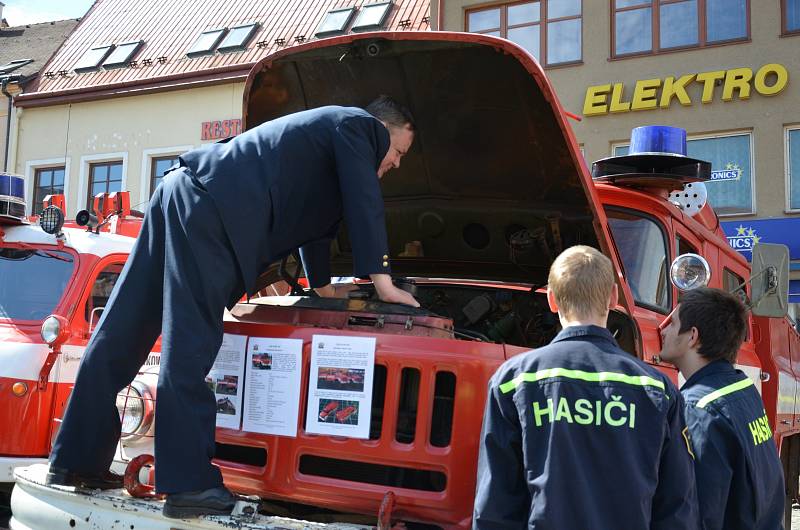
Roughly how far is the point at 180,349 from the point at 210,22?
74.3 feet

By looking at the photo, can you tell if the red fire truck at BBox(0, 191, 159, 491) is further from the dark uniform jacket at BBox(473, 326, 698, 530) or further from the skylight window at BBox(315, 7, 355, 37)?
the skylight window at BBox(315, 7, 355, 37)

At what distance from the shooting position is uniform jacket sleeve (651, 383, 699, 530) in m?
2.43

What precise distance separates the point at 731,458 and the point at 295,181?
6.07 ft

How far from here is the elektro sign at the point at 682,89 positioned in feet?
56.2

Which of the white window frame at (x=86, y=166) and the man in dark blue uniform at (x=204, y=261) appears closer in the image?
the man in dark blue uniform at (x=204, y=261)

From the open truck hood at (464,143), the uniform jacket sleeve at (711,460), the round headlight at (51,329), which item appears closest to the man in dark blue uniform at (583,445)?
the uniform jacket sleeve at (711,460)

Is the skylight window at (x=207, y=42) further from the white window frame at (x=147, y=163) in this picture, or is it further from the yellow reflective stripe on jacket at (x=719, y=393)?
Answer: the yellow reflective stripe on jacket at (x=719, y=393)

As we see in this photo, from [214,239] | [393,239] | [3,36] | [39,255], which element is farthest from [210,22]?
[214,239]

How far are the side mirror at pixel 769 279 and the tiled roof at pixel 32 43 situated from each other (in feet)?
79.9

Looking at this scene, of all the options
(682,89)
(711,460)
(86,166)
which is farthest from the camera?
(86,166)

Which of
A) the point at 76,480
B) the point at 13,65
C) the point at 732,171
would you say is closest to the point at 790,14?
the point at 732,171

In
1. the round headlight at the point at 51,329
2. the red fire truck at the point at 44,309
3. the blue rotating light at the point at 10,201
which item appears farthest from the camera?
the blue rotating light at the point at 10,201

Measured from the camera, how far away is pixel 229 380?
129 inches

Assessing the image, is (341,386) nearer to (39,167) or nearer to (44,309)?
(44,309)
